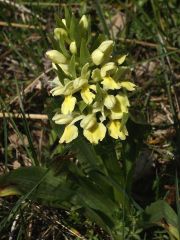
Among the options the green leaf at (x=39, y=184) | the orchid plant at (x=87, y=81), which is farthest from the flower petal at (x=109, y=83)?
the green leaf at (x=39, y=184)

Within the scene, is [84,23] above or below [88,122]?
above

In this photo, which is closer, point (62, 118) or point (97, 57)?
point (97, 57)

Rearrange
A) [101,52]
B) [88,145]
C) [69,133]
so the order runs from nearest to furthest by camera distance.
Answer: [101,52] < [69,133] < [88,145]

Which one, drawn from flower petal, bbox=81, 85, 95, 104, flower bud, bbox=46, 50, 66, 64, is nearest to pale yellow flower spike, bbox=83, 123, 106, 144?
flower petal, bbox=81, 85, 95, 104

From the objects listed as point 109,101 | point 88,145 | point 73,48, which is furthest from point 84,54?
point 88,145

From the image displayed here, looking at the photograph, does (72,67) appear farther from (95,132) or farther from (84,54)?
(95,132)

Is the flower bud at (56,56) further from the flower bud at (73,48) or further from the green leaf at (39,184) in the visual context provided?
the green leaf at (39,184)

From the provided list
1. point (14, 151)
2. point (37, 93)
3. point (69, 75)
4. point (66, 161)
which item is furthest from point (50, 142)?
point (69, 75)
